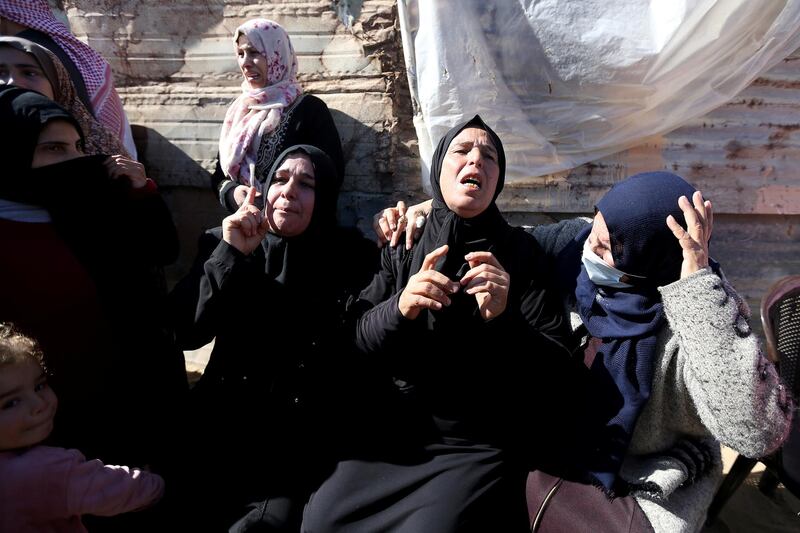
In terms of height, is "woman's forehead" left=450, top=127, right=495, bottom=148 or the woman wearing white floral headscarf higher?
the woman wearing white floral headscarf

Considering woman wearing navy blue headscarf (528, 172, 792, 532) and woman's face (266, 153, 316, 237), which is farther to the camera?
woman's face (266, 153, 316, 237)

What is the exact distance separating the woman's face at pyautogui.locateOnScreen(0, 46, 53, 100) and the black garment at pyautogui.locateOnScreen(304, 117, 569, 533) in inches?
70.2

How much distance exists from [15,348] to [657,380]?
1.96m

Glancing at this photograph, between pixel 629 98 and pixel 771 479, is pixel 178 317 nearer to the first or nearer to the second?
pixel 629 98

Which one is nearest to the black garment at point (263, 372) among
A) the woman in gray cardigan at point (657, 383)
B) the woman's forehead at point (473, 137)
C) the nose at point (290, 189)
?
the nose at point (290, 189)

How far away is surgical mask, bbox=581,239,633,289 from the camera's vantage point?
6.06 ft

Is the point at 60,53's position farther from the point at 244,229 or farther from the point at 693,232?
the point at 693,232

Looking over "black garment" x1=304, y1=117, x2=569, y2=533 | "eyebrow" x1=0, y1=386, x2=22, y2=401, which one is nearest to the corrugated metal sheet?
"black garment" x1=304, y1=117, x2=569, y2=533

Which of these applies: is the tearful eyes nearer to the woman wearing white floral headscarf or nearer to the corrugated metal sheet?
the woman wearing white floral headscarf

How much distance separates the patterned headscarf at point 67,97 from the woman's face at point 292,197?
A: 2.84 feet

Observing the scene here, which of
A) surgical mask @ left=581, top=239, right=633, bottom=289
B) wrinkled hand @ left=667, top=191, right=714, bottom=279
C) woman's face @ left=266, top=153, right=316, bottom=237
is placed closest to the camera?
wrinkled hand @ left=667, top=191, right=714, bottom=279

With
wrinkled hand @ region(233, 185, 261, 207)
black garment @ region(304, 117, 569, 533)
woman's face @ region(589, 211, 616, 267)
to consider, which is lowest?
black garment @ region(304, 117, 569, 533)

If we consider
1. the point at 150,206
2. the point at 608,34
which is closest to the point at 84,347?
the point at 150,206

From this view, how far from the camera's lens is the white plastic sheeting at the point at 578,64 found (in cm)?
280
